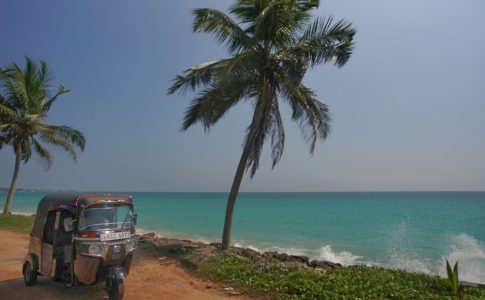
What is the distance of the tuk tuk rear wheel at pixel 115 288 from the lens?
7176 mm

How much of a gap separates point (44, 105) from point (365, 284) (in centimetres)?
2269

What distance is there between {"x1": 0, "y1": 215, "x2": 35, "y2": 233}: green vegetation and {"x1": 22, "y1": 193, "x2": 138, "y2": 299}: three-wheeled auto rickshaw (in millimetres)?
11392

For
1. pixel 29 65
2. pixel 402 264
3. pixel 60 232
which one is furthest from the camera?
pixel 29 65

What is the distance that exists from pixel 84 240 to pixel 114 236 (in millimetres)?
594

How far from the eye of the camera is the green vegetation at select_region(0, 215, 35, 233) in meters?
18.9

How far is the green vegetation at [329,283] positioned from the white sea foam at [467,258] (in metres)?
8.82

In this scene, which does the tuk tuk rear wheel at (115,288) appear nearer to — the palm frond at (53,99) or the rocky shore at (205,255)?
the rocky shore at (205,255)

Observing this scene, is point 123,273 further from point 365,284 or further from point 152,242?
point 152,242

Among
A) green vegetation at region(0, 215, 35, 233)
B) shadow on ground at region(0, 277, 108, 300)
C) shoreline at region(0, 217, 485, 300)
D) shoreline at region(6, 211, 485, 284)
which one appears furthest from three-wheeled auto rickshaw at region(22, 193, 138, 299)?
shoreline at region(6, 211, 485, 284)

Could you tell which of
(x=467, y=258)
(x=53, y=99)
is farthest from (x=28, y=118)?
(x=467, y=258)

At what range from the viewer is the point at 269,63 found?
12.8 metres

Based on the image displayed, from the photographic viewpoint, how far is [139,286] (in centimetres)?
894

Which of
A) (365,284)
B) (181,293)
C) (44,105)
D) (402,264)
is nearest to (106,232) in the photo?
(181,293)

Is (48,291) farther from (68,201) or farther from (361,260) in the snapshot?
(361,260)
